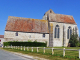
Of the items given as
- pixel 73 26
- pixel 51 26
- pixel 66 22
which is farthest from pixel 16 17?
pixel 73 26

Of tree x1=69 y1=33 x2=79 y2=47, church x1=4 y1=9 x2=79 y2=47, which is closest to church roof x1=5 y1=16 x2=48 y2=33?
church x1=4 y1=9 x2=79 y2=47

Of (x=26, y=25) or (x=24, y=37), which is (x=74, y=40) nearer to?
(x=24, y=37)

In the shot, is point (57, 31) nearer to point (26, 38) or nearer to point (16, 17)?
point (26, 38)

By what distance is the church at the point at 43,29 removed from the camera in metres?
43.4

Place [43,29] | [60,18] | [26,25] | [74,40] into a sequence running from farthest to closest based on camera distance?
1. [60,18]
2. [43,29]
3. [74,40]
4. [26,25]

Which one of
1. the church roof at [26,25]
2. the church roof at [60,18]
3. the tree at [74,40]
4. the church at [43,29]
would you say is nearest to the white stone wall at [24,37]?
the church at [43,29]

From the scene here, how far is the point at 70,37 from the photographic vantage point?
157ft

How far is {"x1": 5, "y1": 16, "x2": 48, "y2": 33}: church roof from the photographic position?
43750 millimetres

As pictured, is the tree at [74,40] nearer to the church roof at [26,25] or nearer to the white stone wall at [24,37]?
the white stone wall at [24,37]

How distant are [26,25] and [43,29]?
252 inches

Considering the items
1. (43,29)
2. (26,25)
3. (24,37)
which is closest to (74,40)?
(43,29)

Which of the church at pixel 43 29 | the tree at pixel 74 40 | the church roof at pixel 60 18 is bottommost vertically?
the tree at pixel 74 40

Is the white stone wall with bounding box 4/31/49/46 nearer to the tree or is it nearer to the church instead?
the church

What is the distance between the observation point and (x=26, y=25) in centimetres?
4584
